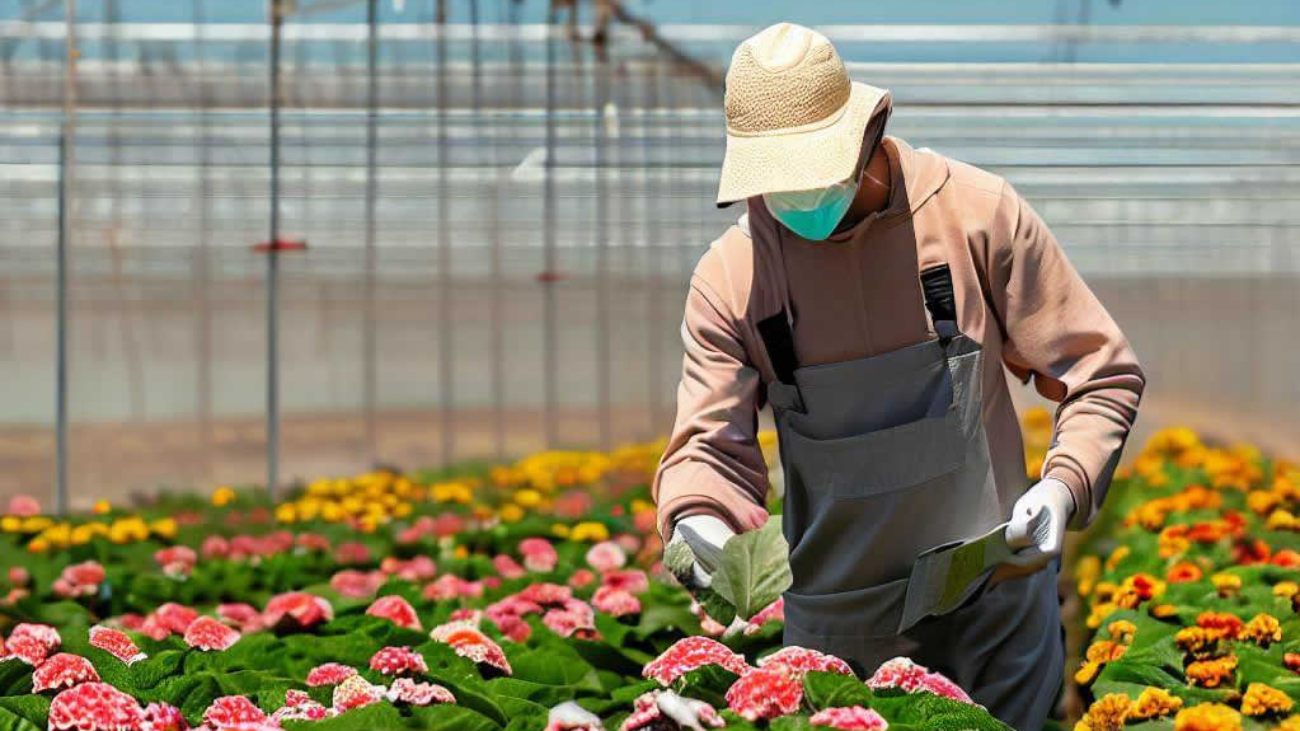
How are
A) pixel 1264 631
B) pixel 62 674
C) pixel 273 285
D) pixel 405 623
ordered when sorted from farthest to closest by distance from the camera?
pixel 273 285, pixel 405 623, pixel 1264 631, pixel 62 674

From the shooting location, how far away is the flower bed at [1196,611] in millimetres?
2918

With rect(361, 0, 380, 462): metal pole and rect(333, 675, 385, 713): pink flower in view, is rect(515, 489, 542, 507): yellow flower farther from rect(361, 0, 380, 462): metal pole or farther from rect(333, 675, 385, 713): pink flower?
rect(333, 675, 385, 713): pink flower

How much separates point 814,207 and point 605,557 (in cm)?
302

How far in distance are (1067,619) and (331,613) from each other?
Answer: 2.30 meters

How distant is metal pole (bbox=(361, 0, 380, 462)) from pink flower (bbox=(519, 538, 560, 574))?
5.37 ft

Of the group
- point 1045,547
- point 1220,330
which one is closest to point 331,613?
point 1045,547

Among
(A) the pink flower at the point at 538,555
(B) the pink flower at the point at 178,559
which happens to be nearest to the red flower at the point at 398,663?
(A) the pink flower at the point at 538,555

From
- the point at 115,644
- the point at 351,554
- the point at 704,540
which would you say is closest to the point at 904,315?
the point at 704,540

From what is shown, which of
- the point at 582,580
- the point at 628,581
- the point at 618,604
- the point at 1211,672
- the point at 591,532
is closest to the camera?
the point at 1211,672

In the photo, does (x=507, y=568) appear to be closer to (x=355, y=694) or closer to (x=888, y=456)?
(x=355, y=694)

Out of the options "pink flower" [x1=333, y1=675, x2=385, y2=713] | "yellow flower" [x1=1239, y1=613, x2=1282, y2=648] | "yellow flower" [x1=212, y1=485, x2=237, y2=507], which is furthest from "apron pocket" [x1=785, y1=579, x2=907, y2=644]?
"yellow flower" [x1=212, y1=485, x2=237, y2=507]

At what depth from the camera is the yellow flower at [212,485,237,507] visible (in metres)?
6.48

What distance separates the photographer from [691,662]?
8.29 feet

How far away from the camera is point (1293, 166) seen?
10.6 m
